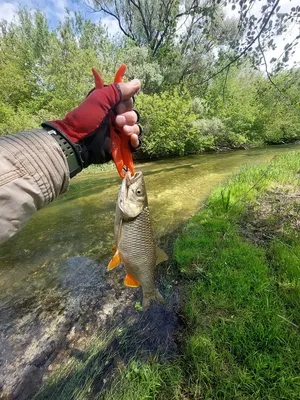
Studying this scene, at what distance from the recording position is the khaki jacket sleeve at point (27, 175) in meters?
1.03

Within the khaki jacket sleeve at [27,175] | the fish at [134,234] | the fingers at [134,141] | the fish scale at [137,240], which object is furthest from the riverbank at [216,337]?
the fingers at [134,141]

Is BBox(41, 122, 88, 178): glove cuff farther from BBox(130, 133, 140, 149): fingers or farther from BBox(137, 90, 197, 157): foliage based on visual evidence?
BBox(137, 90, 197, 157): foliage

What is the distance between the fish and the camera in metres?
1.77

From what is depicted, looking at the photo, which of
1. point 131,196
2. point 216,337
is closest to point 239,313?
point 216,337

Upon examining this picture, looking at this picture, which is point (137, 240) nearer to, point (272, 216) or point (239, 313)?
point (239, 313)

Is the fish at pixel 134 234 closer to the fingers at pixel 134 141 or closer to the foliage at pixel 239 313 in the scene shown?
the fingers at pixel 134 141

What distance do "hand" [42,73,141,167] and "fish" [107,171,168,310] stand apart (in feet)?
0.93

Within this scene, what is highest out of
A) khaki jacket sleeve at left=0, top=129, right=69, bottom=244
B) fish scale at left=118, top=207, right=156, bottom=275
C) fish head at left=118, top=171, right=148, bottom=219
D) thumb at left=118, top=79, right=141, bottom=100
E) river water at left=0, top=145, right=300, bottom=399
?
thumb at left=118, top=79, right=141, bottom=100

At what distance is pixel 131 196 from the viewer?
1782 millimetres

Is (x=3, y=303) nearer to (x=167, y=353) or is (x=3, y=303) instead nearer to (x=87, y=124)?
(x=167, y=353)

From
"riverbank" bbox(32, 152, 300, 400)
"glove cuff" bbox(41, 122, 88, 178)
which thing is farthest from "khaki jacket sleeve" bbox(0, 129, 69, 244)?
"riverbank" bbox(32, 152, 300, 400)

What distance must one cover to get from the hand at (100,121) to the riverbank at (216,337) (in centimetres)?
219

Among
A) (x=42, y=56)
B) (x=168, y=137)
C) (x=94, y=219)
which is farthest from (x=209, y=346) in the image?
(x=42, y=56)

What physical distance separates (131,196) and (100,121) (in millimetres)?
586
